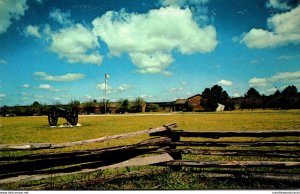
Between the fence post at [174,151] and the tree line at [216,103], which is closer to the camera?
the fence post at [174,151]

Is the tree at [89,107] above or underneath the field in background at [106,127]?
above

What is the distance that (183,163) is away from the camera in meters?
4.87

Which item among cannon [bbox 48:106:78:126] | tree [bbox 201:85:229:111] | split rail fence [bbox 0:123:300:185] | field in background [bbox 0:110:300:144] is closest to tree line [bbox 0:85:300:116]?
tree [bbox 201:85:229:111]

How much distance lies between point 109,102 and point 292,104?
43408 mm

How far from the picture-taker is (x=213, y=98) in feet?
201

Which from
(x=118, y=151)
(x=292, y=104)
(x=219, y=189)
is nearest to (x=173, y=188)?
(x=219, y=189)

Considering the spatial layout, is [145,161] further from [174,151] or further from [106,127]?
[106,127]

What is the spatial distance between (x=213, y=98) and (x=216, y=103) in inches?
55.1

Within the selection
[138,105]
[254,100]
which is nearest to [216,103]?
[254,100]

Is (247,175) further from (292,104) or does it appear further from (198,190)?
(292,104)

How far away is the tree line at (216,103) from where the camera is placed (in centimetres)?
4747

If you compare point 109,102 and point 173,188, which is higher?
point 109,102

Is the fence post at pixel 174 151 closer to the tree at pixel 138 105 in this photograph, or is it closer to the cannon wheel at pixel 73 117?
the cannon wheel at pixel 73 117

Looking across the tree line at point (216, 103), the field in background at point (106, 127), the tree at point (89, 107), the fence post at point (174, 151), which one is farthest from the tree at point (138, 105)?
the fence post at point (174, 151)
